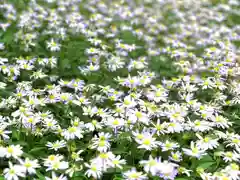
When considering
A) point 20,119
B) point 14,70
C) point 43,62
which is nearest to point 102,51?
point 43,62

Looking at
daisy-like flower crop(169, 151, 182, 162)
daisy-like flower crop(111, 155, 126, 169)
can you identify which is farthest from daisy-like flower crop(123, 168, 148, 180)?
daisy-like flower crop(169, 151, 182, 162)

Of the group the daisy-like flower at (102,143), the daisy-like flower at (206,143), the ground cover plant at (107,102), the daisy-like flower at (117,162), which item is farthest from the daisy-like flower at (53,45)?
the daisy-like flower at (206,143)

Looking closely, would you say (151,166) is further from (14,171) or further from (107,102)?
(107,102)

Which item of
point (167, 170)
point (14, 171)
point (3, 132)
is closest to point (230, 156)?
point (167, 170)

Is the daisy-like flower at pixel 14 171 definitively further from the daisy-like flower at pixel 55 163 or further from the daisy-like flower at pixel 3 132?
the daisy-like flower at pixel 3 132

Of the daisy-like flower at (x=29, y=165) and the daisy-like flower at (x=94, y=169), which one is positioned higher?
the daisy-like flower at (x=29, y=165)

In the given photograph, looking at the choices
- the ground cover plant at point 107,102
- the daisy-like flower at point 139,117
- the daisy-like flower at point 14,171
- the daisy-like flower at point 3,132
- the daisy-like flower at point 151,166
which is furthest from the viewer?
the daisy-like flower at point 139,117

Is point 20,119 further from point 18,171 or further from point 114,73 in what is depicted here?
point 114,73

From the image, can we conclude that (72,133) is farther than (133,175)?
Yes
